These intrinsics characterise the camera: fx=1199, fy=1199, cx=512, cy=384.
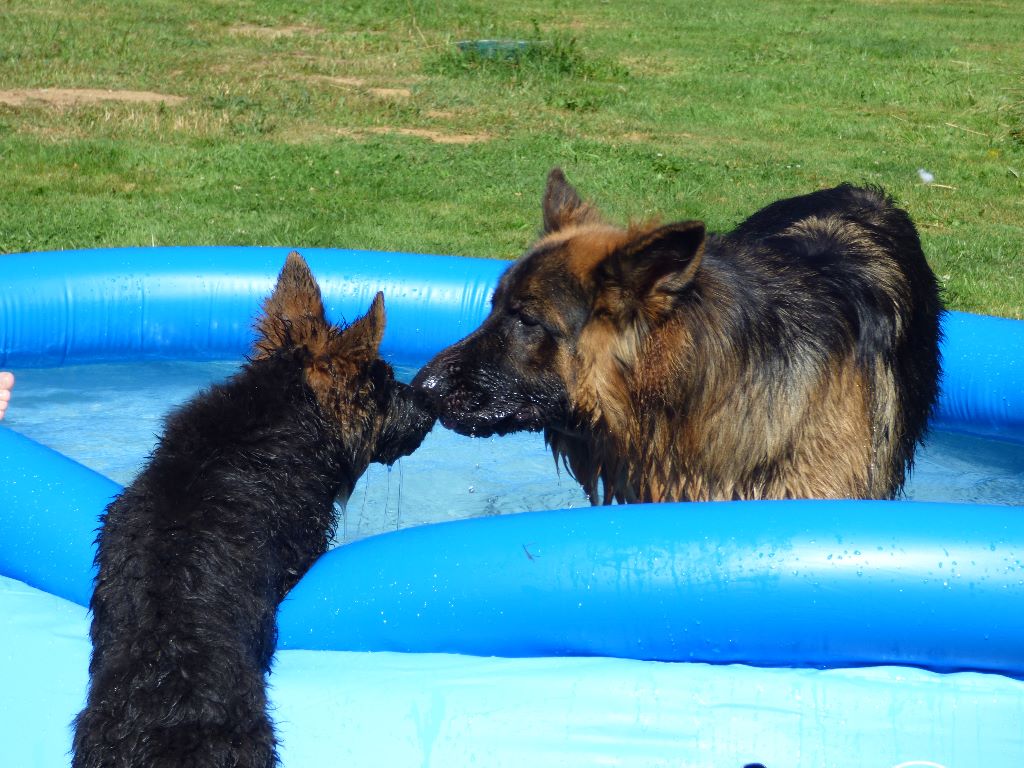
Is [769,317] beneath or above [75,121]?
above

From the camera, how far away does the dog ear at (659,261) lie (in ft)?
12.6

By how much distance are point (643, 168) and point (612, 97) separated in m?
3.25

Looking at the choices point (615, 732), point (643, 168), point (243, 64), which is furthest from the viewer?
point (243, 64)

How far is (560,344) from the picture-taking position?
4.22 metres

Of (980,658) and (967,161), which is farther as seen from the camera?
(967,161)

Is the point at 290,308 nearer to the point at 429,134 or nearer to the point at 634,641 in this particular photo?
the point at 634,641

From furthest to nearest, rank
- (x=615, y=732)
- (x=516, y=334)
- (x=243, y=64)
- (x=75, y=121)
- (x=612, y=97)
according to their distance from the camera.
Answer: (x=243, y=64) → (x=612, y=97) → (x=75, y=121) → (x=516, y=334) → (x=615, y=732)

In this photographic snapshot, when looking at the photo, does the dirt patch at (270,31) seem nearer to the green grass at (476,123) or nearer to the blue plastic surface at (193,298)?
the green grass at (476,123)

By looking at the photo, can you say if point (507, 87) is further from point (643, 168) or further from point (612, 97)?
point (643, 168)

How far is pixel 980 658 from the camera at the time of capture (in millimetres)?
3797

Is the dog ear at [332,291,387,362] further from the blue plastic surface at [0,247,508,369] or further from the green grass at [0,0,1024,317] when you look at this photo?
the green grass at [0,0,1024,317]

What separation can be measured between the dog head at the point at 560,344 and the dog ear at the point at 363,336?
22 cm

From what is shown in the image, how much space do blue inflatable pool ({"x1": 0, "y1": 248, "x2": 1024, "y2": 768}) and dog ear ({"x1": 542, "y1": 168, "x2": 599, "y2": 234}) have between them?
1.33m

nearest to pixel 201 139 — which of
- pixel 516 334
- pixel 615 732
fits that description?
pixel 516 334
